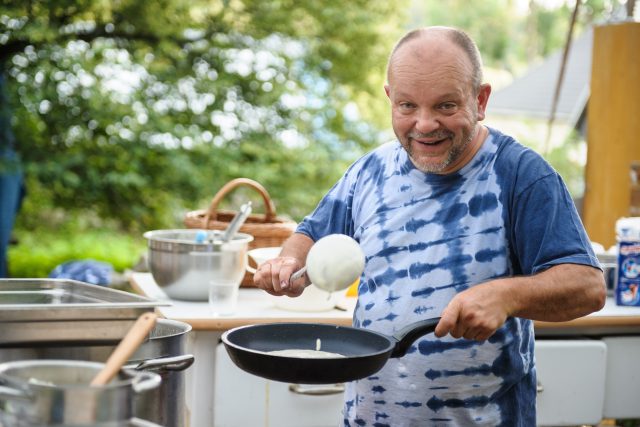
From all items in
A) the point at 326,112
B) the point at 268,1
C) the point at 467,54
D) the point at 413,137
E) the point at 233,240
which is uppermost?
the point at 268,1

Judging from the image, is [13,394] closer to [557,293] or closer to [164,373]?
[164,373]

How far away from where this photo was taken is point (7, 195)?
6059mm

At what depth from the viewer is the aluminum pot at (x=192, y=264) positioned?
10.4ft

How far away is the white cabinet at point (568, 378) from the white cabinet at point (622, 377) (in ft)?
0.19

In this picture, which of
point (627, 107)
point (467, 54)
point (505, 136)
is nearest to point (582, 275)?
point (505, 136)

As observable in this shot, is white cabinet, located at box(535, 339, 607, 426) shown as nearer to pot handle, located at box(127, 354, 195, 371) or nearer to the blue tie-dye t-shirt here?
the blue tie-dye t-shirt

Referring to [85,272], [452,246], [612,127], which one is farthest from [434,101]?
[612,127]

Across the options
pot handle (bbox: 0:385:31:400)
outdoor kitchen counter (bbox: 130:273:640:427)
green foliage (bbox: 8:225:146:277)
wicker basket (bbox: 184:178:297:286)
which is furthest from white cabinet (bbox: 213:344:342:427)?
green foliage (bbox: 8:225:146:277)

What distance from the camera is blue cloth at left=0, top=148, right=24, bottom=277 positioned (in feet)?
19.0

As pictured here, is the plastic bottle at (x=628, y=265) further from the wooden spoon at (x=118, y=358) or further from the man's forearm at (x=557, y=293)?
the wooden spoon at (x=118, y=358)

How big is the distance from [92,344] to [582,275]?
1030 mm

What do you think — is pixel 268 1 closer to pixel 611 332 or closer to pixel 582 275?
pixel 611 332

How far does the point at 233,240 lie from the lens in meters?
3.30

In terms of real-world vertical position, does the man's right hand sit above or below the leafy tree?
below
